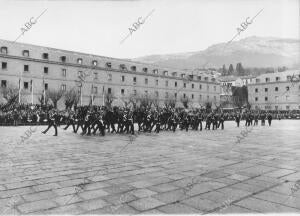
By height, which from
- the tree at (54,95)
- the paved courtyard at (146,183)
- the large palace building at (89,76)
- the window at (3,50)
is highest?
the window at (3,50)

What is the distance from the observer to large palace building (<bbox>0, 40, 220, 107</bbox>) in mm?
46719

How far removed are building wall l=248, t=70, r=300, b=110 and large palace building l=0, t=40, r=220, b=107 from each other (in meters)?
14.4

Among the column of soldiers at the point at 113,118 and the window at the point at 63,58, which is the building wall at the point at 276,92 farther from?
the column of soldiers at the point at 113,118

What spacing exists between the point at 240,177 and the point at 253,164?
1.74 metres

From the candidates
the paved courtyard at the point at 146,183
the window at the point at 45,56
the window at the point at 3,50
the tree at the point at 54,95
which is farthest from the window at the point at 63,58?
the paved courtyard at the point at 146,183

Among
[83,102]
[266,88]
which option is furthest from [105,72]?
[266,88]

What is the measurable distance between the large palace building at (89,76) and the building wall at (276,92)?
14435 mm

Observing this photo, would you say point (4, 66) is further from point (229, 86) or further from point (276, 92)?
point (229, 86)

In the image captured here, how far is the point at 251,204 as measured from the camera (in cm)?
436

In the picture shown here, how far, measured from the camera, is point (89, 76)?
182 feet

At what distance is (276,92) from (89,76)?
1886 inches

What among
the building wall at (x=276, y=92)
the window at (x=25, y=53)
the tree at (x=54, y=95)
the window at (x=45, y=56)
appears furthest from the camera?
the building wall at (x=276, y=92)

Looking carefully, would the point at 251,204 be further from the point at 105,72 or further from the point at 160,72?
the point at 160,72

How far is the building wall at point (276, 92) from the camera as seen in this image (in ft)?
240
